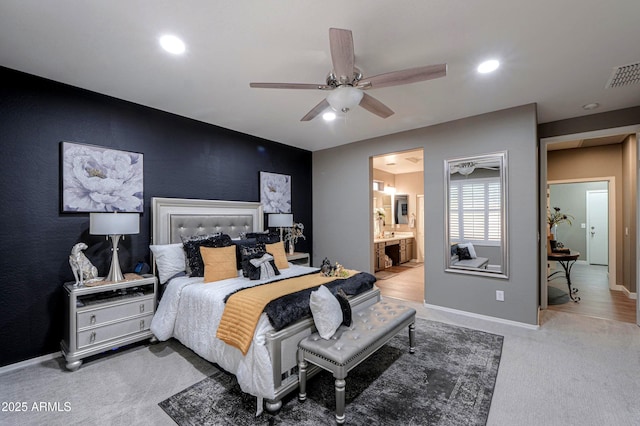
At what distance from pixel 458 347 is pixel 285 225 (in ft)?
9.71

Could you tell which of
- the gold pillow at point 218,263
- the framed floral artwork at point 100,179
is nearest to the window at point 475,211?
the gold pillow at point 218,263

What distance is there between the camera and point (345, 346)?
205 centimetres

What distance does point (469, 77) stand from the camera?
9.22 feet

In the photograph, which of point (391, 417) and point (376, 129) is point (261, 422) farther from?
point (376, 129)

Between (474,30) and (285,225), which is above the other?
(474,30)

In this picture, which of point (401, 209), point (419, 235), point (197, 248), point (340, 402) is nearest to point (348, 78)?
point (340, 402)

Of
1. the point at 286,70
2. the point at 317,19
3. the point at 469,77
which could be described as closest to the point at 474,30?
the point at 469,77

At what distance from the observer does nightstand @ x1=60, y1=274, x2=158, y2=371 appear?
259cm

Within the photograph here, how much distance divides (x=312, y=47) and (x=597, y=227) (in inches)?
361

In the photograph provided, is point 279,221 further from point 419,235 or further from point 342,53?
point 419,235

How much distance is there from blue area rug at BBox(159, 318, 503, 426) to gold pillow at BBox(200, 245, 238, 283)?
954mm

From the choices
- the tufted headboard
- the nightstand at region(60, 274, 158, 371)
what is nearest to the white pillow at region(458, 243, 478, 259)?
the tufted headboard

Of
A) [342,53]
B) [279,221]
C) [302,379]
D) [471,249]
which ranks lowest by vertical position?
[302,379]

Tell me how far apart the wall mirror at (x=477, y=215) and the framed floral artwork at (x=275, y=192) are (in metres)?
2.75
